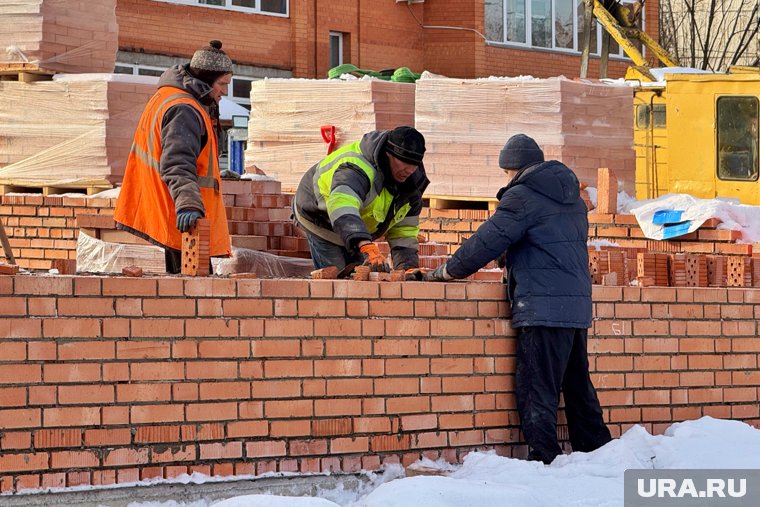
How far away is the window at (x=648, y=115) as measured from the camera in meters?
14.8

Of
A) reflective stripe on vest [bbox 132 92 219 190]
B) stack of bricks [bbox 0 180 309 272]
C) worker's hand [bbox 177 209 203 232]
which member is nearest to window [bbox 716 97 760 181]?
stack of bricks [bbox 0 180 309 272]

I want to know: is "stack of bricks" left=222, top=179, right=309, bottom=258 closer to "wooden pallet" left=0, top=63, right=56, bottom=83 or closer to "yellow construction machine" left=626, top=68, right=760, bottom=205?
"wooden pallet" left=0, top=63, right=56, bottom=83

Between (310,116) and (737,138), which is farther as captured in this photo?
(737,138)

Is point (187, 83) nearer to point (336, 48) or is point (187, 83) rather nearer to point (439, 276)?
point (439, 276)

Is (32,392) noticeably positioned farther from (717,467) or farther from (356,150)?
(717,467)

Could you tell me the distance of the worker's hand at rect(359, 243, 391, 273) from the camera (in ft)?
18.6

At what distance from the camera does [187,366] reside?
16.0 feet

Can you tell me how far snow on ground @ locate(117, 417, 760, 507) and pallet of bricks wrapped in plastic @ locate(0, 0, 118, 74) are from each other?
17.4 feet

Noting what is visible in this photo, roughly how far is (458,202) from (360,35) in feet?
36.3

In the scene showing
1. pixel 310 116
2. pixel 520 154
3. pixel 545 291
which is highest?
pixel 310 116

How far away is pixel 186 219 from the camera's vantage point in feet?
18.4

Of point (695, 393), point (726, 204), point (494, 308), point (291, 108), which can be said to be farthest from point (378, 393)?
point (726, 204)

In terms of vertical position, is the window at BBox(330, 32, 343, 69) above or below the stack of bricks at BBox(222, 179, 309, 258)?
above

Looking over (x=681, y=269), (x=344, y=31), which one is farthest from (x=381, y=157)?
(x=344, y=31)
